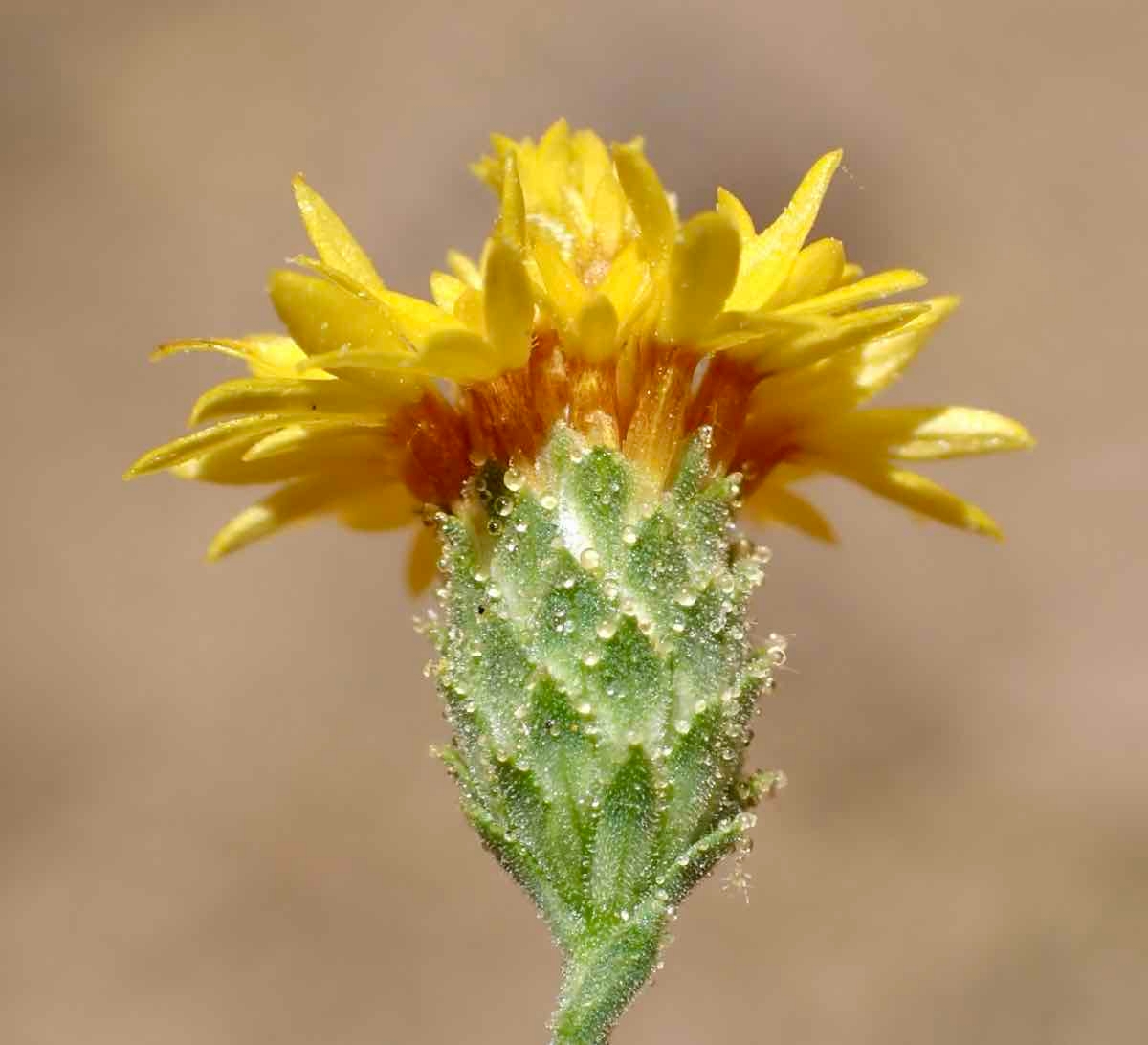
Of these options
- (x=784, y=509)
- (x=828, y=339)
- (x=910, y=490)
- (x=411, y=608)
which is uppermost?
(x=411, y=608)

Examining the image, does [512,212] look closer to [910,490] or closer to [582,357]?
[582,357]

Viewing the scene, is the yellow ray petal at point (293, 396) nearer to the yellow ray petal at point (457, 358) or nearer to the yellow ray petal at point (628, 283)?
the yellow ray petal at point (457, 358)

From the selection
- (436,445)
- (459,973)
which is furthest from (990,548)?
(436,445)

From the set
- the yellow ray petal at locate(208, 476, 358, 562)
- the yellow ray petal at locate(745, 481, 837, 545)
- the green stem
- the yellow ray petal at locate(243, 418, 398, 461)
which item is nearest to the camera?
the green stem

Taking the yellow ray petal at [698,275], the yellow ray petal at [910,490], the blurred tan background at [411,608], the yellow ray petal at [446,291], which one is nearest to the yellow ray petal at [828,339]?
the yellow ray petal at [698,275]

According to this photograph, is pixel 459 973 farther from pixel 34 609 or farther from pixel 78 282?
pixel 78 282

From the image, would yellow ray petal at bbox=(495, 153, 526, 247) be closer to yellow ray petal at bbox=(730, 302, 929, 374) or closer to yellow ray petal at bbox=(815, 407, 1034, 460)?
yellow ray petal at bbox=(730, 302, 929, 374)

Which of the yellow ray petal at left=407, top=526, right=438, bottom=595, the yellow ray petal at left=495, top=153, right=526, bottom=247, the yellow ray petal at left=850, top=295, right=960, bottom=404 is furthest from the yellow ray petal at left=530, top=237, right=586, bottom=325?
the yellow ray petal at left=407, top=526, right=438, bottom=595

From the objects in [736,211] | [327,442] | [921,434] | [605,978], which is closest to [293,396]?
[327,442]
